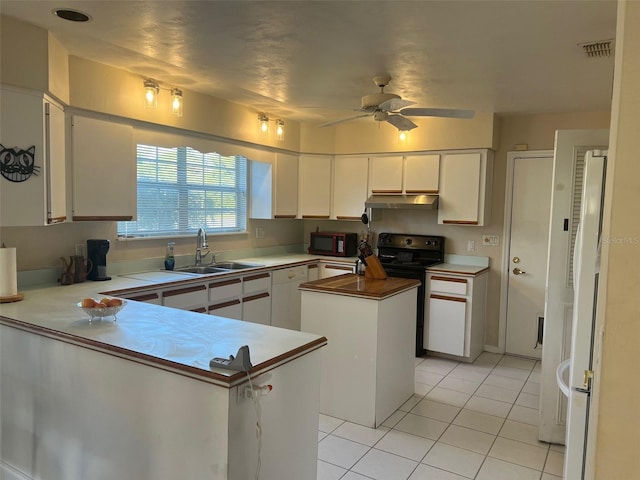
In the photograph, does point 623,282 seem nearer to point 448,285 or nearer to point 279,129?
point 448,285

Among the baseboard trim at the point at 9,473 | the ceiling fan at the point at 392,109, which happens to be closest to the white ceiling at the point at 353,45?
the ceiling fan at the point at 392,109

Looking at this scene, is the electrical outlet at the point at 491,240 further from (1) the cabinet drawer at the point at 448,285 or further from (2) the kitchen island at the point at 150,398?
(2) the kitchen island at the point at 150,398

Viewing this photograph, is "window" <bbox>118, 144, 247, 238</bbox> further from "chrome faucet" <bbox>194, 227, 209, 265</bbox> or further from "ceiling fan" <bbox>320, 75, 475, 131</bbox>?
"ceiling fan" <bbox>320, 75, 475, 131</bbox>

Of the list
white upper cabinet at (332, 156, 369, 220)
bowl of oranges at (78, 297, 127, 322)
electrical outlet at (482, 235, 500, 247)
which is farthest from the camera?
white upper cabinet at (332, 156, 369, 220)

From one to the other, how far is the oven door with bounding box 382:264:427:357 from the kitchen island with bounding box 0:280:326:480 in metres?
2.83

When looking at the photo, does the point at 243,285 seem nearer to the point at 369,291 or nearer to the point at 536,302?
the point at 369,291

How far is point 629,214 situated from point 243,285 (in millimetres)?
3486

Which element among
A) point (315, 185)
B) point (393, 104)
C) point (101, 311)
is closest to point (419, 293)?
point (315, 185)

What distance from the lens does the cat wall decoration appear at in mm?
2484

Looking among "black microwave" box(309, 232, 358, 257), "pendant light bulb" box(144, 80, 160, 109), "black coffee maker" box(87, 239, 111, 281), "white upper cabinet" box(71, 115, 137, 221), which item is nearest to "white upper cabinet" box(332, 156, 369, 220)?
"black microwave" box(309, 232, 358, 257)

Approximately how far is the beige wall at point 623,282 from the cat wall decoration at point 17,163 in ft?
9.30

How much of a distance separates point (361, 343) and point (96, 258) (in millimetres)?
2091

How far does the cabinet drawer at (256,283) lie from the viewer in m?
4.14

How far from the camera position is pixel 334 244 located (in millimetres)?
5430
